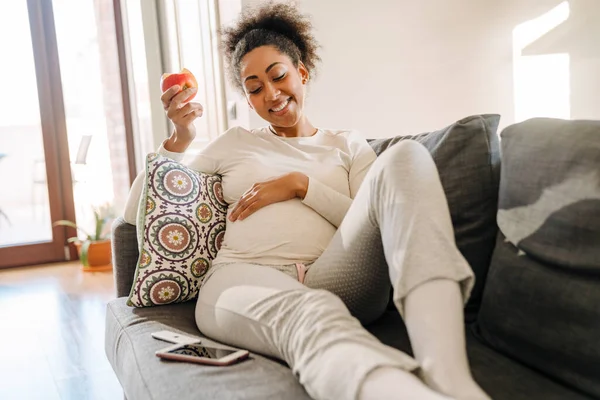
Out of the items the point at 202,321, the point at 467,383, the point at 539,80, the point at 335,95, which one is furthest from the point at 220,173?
the point at 539,80

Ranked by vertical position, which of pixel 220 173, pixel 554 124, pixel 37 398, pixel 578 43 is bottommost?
pixel 37 398

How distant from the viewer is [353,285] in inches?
47.4

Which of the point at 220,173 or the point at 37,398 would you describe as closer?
the point at 220,173

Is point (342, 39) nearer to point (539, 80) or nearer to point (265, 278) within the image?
point (539, 80)

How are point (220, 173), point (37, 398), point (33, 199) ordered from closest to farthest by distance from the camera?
1. point (220, 173)
2. point (37, 398)
3. point (33, 199)

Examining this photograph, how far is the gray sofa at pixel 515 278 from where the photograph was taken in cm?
98

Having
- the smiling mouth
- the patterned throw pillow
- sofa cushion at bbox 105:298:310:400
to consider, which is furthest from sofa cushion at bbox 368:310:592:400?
the smiling mouth

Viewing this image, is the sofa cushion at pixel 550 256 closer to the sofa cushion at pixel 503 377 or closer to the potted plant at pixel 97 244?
the sofa cushion at pixel 503 377

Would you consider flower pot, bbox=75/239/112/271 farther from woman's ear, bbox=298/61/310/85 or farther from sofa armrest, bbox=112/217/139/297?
woman's ear, bbox=298/61/310/85

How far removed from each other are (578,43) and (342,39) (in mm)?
1145

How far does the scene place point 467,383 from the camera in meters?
0.85

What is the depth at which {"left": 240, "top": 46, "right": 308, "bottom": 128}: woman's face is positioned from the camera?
5.43ft

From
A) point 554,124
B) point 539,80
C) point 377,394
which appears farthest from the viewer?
point 539,80

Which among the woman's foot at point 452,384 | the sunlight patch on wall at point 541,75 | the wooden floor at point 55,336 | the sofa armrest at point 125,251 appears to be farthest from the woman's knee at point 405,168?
the sunlight patch on wall at point 541,75
